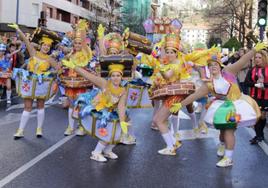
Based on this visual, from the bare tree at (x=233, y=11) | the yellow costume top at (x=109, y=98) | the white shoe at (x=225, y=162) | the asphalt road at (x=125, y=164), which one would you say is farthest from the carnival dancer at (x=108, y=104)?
the bare tree at (x=233, y=11)

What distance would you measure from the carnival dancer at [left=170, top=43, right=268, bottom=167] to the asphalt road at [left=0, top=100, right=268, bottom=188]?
53cm

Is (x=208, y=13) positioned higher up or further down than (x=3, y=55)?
higher up

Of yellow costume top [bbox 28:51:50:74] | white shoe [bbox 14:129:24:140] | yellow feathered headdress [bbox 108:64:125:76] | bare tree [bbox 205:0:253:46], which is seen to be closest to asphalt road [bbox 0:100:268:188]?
white shoe [bbox 14:129:24:140]

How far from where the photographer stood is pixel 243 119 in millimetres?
6758

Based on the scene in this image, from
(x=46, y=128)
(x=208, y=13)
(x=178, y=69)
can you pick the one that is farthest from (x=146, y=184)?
(x=208, y=13)

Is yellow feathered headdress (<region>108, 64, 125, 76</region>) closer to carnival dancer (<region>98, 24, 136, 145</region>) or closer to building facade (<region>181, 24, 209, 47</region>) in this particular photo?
carnival dancer (<region>98, 24, 136, 145</region>)

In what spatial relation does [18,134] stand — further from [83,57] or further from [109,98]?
[109,98]

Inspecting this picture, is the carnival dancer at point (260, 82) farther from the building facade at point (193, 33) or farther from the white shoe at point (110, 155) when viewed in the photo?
the white shoe at point (110, 155)

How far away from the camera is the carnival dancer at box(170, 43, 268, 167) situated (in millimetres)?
6766

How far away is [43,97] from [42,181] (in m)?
2.82

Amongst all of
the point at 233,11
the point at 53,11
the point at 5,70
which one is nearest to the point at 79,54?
the point at 5,70

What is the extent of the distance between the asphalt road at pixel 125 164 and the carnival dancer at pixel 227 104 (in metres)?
0.53

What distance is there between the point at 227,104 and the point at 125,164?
1.69 m

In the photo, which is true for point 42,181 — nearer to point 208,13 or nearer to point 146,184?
point 146,184
